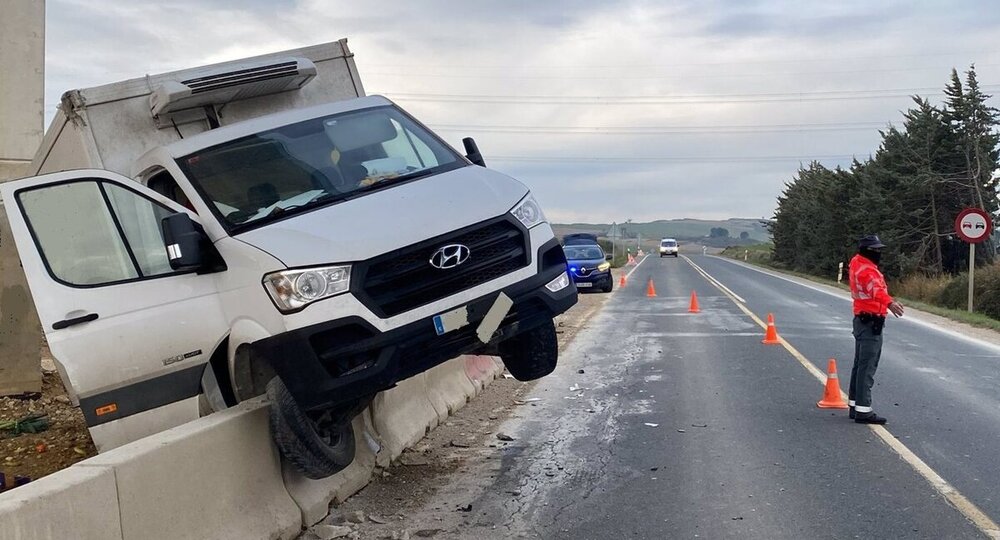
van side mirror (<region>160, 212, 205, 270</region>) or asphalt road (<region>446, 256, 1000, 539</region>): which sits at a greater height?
van side mirror (<region>160, 212, 205, 270</region>)

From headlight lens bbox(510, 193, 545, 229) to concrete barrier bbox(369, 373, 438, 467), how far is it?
1.89 meters

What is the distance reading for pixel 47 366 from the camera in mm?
10352

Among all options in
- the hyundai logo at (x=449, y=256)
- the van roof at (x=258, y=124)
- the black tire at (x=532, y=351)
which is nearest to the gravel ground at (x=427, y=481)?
the black tire at (x=532, y=351)

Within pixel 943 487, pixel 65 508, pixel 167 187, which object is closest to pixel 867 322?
pixel 943 487

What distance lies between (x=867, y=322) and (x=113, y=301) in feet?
22.2

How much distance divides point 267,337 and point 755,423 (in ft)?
16.8

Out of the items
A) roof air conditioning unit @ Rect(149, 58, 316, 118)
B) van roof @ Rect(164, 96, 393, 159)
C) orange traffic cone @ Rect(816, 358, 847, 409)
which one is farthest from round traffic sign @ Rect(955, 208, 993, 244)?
roof air conditioning unit @ Rect(149, 58, 316, 118)

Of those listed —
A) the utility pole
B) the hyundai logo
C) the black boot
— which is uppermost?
the utility pole

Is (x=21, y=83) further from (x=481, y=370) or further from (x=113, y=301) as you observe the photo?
(x=113, y=301)

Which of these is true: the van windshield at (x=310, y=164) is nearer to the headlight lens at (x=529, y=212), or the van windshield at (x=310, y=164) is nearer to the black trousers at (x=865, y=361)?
the headlight lens at (x=529, y=212)

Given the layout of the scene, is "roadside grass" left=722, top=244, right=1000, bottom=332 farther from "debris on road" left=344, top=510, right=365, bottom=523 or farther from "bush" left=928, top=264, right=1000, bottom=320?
"debris on road" left=344, top=510, right=365, bottom=523

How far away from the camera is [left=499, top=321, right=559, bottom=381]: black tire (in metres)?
6.60

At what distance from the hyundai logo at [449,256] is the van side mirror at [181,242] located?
1.36 metres

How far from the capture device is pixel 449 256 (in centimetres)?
536
